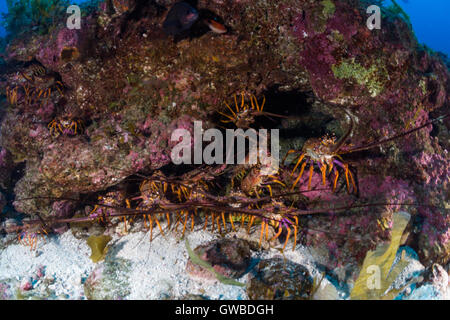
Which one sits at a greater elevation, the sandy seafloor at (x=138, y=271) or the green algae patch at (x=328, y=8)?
the green algae patch at (x=328, y=8)

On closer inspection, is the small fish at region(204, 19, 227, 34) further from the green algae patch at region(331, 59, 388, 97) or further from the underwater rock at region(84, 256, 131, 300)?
the underwater rock at region(84, 256, 131, 300)

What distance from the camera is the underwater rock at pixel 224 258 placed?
3.14 metres

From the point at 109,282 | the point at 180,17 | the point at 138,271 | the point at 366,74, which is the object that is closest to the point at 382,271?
the point at 366,74

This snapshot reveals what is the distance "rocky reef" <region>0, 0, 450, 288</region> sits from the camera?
338 centimetres

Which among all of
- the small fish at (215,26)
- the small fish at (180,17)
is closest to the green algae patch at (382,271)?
the small fish at (215,26)

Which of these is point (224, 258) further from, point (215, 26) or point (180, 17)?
point (180, 17)

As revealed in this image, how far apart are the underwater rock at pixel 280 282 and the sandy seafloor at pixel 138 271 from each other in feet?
0.46

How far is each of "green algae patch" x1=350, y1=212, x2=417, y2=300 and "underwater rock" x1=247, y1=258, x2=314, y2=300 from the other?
0.57 m

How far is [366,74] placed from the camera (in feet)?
A: 10.9

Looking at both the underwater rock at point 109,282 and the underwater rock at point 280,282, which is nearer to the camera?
the underwater rock at point 280,282

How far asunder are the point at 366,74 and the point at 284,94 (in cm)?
137

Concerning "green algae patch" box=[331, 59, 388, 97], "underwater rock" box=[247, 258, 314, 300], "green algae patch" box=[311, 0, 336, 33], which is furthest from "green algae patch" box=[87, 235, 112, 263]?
"green algae patch" box=[311, 0, 336, 33]

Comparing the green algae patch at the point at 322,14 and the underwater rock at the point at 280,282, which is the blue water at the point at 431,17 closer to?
the green algae patch at the point at 322,14
